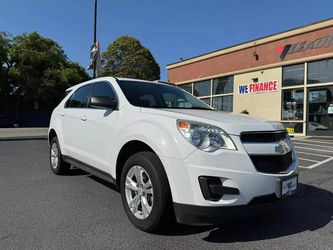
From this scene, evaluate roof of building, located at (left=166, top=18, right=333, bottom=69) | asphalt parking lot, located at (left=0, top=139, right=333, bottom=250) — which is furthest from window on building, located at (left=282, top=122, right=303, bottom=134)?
asphalt parking lot, located at (left=0, top=139, right=333, bottom=250)

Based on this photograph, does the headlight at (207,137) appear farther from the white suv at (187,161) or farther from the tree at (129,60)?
the tree at (129,60)

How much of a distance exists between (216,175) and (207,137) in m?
0.38

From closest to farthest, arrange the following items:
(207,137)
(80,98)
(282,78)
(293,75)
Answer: (207,137) → (80,98) → (293,75) → (282,78)

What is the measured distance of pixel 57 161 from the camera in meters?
6.82

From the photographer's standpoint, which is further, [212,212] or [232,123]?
[232,123]

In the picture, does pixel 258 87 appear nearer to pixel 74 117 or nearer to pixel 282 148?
pixel 74 117

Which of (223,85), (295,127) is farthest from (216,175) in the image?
(223,85)

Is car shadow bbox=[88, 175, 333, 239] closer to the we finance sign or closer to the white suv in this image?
the white suv

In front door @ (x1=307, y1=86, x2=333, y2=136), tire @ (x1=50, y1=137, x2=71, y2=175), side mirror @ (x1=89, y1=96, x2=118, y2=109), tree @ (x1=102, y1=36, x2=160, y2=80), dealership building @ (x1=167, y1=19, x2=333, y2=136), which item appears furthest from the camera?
tree @ (x1=102, y1=36, x2=160, y2=80)

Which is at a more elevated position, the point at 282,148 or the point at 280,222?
the point at 282,148

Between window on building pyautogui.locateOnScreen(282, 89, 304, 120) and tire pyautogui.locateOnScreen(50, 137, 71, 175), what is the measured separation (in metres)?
18.8

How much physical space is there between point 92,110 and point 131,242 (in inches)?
91.7

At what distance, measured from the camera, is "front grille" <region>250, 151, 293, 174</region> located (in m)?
3.54

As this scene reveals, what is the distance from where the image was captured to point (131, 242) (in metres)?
3.64
